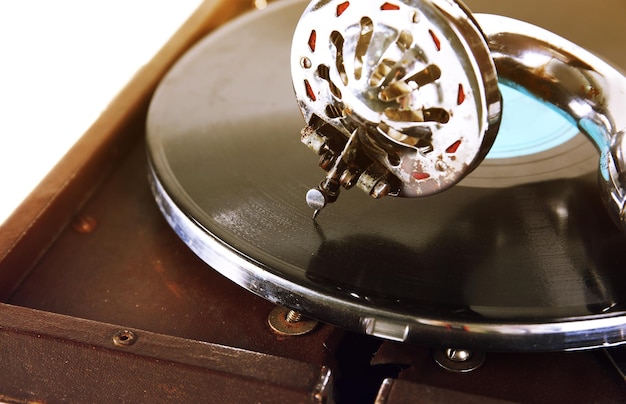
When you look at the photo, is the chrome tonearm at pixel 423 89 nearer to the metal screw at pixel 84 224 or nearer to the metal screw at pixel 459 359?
the metal screw at pixel 459 359

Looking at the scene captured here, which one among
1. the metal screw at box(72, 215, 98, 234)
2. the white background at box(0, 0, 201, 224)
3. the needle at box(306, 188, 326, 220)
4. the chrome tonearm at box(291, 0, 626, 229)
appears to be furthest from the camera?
the white background at box(0, 0, 201, 224)

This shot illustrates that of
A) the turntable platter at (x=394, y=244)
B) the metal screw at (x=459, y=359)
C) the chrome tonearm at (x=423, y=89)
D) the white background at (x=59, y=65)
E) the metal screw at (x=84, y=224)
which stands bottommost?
the white background at (x=59, y=65)

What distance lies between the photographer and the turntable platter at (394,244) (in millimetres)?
754

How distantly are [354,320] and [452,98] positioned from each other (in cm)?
23

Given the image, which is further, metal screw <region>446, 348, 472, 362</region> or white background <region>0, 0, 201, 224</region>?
white background <region>0, 0, 201, 224</region>

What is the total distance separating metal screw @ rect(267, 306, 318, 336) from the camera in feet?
2.74

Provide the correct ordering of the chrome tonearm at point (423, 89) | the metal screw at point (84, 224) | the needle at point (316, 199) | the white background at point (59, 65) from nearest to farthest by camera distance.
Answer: the chrome tonearm at point (423, 89) → the needle at point (316, 199) → the metal screw at point (84, 224) → the white background at point (59, 65)

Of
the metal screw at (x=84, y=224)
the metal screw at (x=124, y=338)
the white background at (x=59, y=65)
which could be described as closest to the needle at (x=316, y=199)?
the metal screw at (x=124, y=338)

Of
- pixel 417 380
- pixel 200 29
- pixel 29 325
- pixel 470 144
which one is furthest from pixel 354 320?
pixel 200 29

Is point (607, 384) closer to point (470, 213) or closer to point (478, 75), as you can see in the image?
point (470, 213)

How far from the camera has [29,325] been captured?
31.5 inches

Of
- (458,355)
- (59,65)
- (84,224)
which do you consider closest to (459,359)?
(458,355)

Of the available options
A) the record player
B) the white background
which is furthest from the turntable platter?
the white background

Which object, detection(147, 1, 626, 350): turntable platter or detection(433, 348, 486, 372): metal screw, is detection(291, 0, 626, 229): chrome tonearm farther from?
detection(433, 348, 486, 372): metal screw
